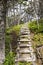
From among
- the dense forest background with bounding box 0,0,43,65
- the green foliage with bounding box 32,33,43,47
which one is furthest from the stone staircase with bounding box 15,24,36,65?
the green foliage with bounding box 32,33,43,47

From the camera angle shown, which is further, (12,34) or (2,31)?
(12,34)

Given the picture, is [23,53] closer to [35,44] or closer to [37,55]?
[37,55]

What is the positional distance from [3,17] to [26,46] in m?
5.05

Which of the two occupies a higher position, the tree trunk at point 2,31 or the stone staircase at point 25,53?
the tree trunk at point 2,31

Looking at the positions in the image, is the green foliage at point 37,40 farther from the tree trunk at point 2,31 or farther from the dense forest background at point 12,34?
the tree trunk at point 2,31

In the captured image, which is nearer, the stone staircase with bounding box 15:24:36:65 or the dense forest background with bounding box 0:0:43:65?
the dense forest background with bounding box 0:0:43:65

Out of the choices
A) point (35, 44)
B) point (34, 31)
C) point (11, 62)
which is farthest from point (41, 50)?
point (34, 31)

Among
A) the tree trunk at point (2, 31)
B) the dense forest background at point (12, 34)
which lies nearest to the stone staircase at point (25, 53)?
the dense forest background at point (12, 34)

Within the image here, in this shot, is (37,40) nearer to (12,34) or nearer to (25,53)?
(12,34)

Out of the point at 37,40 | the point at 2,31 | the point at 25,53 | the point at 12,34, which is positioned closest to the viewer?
the point at 2,31

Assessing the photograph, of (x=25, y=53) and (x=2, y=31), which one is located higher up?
(x=2, y=31)

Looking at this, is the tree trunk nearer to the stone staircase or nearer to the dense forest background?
the dense forest background

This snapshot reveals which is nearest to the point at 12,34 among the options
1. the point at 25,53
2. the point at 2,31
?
the point at 25,53

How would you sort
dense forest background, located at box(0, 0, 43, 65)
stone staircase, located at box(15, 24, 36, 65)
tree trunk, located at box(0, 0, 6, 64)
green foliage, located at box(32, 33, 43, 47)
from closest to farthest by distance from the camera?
tree trunk, located at box(0, 0, 6, 64), dense forest background, located at box(0, 0, 43, 65), stone staircase, located at box(15, 24, 36, 65), green foliage, located at box(32, 33, 43, 47)
